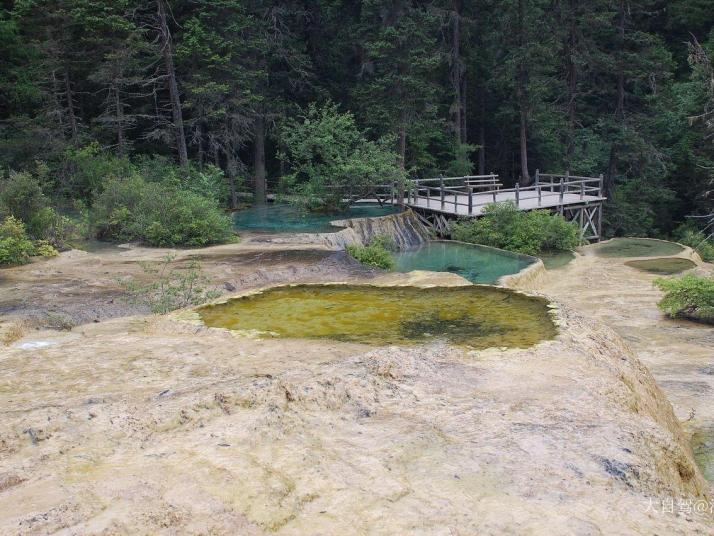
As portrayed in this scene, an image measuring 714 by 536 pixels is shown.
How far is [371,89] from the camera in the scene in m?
29.2

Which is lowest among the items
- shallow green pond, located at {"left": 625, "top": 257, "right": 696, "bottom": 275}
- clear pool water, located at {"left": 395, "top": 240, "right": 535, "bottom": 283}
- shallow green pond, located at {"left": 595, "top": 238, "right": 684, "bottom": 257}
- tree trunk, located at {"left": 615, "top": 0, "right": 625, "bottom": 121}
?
shallow green pond, located at {"left": 625, "top": 257, "right": 696, "bottom": 275}

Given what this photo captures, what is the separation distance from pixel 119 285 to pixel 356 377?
761 cm

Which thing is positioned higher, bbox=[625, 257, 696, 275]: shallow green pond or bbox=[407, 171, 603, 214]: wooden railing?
bbox=[407, 171, 603, 214]: wooden railing

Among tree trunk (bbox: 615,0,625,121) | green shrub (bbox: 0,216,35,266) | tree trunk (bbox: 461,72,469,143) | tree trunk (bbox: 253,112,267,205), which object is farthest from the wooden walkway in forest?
green shrub (bbox: 0,216,35,266)

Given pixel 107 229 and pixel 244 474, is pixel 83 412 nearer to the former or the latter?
pixel 244 474

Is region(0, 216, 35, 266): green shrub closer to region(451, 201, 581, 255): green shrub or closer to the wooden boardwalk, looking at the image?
region(451, 201, 581, 255): green shrub

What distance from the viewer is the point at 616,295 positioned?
17391 millimetres

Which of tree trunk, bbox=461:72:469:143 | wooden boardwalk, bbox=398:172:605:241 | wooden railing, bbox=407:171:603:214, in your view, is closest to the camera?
wooden boardwalk, bbox=398:172:605:241

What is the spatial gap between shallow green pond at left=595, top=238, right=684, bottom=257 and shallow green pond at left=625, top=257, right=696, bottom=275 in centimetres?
98

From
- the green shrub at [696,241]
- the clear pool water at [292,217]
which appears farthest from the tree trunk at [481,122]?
the clear pool water at [292,217]

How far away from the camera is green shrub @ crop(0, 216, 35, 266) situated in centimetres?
1450

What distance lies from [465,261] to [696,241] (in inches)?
499

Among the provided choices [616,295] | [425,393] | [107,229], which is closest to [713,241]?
[616,295]

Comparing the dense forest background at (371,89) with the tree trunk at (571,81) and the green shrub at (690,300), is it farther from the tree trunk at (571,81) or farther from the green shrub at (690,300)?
the green shrub at (690,300)
